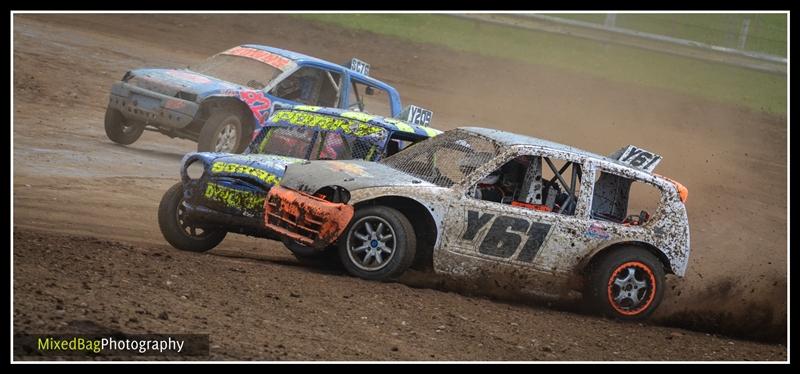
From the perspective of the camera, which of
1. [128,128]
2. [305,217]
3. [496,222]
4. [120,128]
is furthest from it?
[128,128]

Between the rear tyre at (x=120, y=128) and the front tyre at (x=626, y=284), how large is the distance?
7.79 m

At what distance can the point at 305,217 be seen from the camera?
9703mm

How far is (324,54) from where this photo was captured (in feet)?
89.6

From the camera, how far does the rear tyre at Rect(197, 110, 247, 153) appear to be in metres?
15.1

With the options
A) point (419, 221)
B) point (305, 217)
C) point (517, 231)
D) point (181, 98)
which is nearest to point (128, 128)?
point (181, 98)

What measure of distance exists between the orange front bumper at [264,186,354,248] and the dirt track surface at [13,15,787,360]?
34 centimetres

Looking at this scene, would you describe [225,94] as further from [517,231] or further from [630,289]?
[630,289]

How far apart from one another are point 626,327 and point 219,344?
387 centimetres

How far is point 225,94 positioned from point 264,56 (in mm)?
1358

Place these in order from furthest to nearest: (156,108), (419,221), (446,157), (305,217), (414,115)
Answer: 1. (156,108)
2. (414,115)
3. (446,157)
4. (419,221)
5. (305,217)

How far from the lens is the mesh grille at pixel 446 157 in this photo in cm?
1013

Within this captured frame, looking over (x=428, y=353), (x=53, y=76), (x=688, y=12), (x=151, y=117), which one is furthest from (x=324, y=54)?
(x=428, y=353)

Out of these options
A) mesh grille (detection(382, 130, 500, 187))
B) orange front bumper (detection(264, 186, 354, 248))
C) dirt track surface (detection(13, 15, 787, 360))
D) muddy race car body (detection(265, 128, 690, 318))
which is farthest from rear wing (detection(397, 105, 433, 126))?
orange front bumper (detection(264, 186, 354, 248))

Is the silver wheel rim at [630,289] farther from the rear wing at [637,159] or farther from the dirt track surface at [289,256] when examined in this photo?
the rear wing at [637,159]
